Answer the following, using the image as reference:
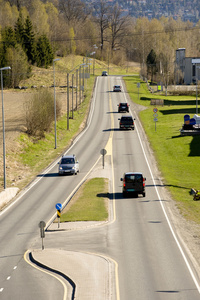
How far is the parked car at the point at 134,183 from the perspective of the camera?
43.6 meters

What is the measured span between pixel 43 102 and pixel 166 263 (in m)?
50.7

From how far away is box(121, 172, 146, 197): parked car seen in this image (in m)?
43.6

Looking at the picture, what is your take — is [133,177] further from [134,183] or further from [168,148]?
[168,148]

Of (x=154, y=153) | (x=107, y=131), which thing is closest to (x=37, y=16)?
(x=107, y=131)

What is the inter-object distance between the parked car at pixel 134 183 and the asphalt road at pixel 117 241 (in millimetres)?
743

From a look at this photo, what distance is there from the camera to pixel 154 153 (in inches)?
2623

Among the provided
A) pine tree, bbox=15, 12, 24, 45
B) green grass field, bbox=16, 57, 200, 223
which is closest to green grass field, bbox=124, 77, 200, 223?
green grass field, bbox=16, 57, 200, 223

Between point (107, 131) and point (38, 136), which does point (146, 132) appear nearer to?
point (107, 131)

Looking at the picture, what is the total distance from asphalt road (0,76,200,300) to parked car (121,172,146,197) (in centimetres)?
74

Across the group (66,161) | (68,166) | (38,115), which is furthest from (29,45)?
→ (68,166)

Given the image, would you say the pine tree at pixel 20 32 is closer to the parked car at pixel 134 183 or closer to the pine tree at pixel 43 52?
the pine tree at pixel 43 52

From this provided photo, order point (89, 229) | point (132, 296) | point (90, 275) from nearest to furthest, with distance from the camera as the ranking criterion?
point (132, 296) < point (90, 275) < point (89, 229)

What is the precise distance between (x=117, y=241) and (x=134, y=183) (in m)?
11.6

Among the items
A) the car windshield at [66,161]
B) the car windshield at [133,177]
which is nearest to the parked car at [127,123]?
the car windshield at [66,161]
